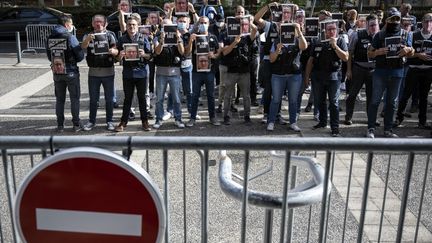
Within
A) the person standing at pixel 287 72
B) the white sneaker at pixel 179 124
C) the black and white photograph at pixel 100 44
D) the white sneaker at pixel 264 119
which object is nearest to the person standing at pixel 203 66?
the white sneaker at pixel 179 124

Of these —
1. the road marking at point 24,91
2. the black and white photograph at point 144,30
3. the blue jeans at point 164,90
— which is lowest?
the road marking at point 24,91

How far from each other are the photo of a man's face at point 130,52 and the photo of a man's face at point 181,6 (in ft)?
4.24

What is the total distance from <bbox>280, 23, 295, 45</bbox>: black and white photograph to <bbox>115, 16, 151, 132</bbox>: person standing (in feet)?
6.98

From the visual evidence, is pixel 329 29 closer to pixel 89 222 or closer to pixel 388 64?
pixel 388 64

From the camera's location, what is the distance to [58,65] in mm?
7344

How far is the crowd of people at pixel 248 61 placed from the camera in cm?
727

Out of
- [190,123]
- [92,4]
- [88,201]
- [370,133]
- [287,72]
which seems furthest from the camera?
[92,4]

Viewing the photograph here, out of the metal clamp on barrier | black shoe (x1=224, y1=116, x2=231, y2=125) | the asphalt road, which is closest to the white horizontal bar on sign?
the metal clamp on barrier

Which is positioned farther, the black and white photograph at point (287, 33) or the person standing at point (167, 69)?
the person standing at point (167, 69)

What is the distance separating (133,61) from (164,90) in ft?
2.59

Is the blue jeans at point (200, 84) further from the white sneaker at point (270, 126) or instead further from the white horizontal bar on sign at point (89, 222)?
the white horizontal bar on sign at point (89, 222)

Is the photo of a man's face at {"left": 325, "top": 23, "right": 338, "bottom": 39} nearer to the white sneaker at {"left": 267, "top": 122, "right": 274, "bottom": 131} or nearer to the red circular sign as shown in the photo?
the white sneaker at {"left": 267, "top": 122, "right": 274, "bottom": 131}

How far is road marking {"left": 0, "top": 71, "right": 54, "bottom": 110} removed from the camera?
32.0 ft

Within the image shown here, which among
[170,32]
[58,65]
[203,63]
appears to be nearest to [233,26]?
[203,63]
